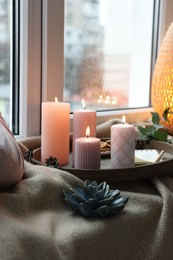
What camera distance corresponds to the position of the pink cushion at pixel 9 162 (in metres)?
0.75

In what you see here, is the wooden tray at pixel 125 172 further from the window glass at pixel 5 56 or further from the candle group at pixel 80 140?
the window glass at pixel 5 56

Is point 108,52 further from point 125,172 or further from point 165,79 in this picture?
point 125,172

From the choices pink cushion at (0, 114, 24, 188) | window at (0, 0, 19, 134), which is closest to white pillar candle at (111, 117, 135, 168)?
pink cushion at (0, 114, 24, 188)

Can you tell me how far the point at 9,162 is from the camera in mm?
763

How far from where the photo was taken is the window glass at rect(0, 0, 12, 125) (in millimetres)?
1258

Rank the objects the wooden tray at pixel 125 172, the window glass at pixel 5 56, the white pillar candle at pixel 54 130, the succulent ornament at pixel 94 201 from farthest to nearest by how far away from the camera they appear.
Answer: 1. the window glass at pixel 5 56
2. the white pillar candle at pixel 54 130
3. the wooden tray at pixel 125 172
4. the succulent ornament at pixel 94 201

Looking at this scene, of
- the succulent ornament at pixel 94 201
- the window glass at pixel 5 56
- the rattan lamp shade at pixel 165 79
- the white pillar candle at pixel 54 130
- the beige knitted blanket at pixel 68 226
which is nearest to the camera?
the beige knitted blanket at pixel 68 226

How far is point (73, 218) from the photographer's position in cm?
79

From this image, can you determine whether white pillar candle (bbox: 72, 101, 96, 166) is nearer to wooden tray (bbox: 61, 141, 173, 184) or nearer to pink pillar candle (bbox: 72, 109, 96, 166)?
pink pillar candle (bbox: 72, 109, 96, 166)

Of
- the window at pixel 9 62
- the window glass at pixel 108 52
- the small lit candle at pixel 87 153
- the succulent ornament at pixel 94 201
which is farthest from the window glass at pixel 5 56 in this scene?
the succulent ornament at pixel 94 201

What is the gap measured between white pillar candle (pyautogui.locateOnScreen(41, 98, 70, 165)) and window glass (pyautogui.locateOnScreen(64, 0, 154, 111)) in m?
0.39

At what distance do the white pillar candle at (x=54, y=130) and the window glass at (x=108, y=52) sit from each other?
391 millimetres

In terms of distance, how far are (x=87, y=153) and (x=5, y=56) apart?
0.46m

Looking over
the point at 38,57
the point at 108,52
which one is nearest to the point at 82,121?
the point at 38,57
